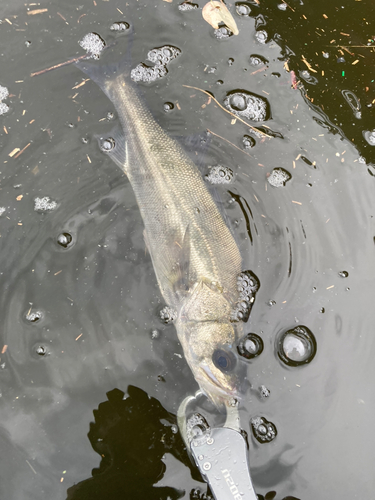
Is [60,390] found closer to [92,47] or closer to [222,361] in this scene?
[222,361]

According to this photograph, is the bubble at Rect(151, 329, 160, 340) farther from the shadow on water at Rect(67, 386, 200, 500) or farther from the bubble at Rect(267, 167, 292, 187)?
the bubble at Rect(267, 167, 292, 187)

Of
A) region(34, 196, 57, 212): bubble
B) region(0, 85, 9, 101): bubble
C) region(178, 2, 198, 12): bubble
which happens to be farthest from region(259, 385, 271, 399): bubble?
region(178, 2, 198, 12): bubble

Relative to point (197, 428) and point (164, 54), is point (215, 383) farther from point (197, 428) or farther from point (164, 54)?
point (164, 54)

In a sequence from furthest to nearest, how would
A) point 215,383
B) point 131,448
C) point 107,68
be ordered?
point 107,68
point 131,448
point 215,383

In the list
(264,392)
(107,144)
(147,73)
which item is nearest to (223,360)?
(264,392)

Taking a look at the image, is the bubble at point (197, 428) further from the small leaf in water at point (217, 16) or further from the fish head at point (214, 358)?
the small leaf in water at point (217, 16)

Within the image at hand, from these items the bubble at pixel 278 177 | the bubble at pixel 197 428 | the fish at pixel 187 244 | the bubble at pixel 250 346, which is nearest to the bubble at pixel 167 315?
the fish at pixel 187 244

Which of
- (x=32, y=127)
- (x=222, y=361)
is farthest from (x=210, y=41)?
(x=222, y=361)
